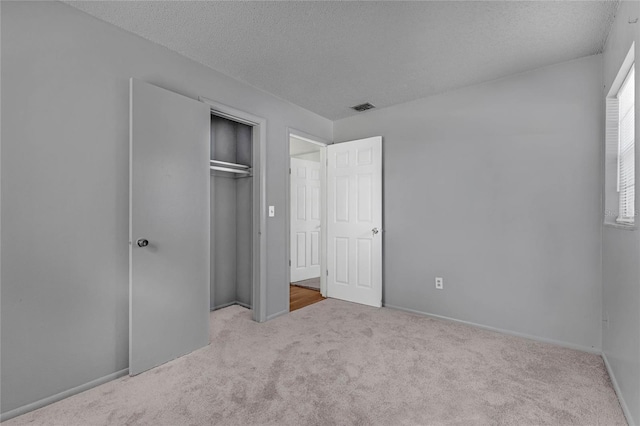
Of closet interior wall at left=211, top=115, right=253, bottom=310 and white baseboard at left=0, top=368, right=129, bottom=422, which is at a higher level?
closet interior wall at left=211, top=115, right=253, bottom=310

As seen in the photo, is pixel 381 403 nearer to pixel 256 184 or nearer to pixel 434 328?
pixel 434 328

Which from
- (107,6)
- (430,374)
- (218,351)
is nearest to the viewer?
(107,6)

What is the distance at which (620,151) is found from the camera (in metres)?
2.26

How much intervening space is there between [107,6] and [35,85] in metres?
0.69

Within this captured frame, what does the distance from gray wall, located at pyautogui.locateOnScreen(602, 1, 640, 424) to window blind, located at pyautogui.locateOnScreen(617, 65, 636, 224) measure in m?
0.12

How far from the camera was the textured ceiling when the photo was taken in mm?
1976

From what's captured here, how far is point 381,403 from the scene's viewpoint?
72.5 inches

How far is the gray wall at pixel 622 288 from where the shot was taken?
1604 millimetres

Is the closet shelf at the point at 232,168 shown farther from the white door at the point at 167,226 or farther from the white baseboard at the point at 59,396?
the white baseboard at the point at 59,396

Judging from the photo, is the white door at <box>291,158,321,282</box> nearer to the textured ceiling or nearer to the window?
the textured ceiling

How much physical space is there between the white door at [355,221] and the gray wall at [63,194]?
2.39 metres

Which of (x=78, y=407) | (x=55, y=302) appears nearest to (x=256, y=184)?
(x=55, y=302)

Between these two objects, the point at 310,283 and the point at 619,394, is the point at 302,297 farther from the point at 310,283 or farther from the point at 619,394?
the point at 619,394

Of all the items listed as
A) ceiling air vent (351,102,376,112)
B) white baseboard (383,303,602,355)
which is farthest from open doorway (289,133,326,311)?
white baseboard (383,303,602,355)
